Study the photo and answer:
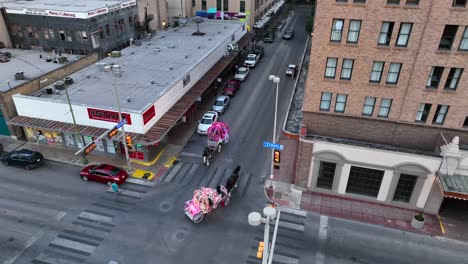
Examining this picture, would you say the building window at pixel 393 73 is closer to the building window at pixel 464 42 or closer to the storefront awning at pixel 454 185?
the building window at pixel 464 42

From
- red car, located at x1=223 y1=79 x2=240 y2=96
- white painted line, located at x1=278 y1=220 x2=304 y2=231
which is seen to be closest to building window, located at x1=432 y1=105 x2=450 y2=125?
white painted line, located at x1=278 y1=220 x2=304 y2=231

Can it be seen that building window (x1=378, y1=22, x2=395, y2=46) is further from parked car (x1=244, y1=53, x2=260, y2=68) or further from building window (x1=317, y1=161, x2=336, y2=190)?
parked car (x1=244, y1=53, x2=260, y2=68)

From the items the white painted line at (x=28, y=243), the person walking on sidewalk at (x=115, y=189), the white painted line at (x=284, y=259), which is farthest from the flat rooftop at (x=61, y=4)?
the white painted line at (x=284, y=259)

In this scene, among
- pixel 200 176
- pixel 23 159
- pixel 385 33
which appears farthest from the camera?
pixel 23 159

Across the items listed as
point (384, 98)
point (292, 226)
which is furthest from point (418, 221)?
point (384, 98)

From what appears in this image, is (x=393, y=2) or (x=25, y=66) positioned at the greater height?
(x=393, y=2)

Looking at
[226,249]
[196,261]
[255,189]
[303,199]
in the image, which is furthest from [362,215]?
[196,261]

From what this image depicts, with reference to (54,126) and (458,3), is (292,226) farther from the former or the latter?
(54,126)
